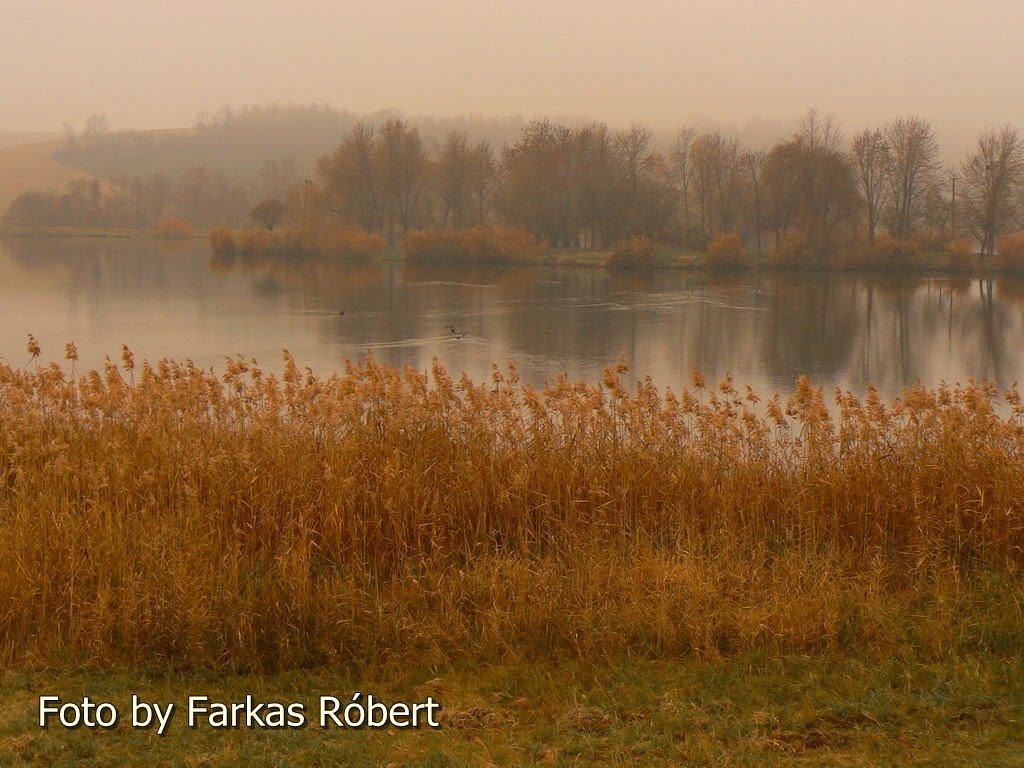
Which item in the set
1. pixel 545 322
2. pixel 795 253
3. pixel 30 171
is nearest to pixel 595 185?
pixel 795 253

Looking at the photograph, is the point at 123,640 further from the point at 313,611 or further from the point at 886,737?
the point at 886,737

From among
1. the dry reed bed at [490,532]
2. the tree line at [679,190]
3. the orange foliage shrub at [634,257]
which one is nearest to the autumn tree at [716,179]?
the tree line at [679,190]

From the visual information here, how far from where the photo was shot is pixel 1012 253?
46.0 m

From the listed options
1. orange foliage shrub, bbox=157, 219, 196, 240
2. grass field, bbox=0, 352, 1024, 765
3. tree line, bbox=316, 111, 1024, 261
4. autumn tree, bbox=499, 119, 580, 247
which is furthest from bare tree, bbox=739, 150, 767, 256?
grass field, bbox=0, 352, 1024, 765

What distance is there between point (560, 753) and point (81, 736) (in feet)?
6.00

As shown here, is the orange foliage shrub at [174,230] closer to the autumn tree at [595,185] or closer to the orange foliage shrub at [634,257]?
the autumn tree at [595,185]

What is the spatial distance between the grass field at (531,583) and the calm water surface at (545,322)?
778 cm

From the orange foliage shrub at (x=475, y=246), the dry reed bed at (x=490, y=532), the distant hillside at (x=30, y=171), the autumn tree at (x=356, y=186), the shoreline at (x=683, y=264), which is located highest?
the distant hillside at (x=30, y=171)

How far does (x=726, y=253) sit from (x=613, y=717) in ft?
154

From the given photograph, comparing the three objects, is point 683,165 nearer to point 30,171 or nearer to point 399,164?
point 399,164

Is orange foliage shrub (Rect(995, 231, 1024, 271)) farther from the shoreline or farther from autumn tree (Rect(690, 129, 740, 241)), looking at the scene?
autumn tree (Rect(690, 129, 740, 241))

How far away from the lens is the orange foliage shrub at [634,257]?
1989 inches

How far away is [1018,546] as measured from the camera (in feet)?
19.6

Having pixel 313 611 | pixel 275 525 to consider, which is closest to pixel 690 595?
pixel 313 611
